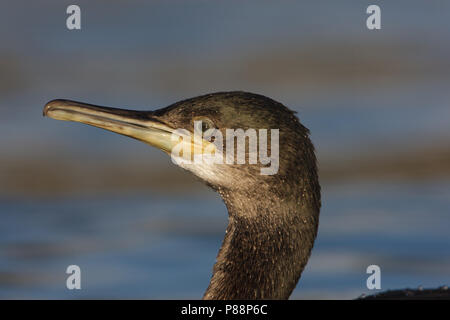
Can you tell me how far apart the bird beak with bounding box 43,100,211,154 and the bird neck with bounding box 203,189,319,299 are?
1.89 ft

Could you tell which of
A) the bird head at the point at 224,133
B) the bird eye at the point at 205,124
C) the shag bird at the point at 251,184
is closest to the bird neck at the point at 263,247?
the shag bird at the point at 251,184

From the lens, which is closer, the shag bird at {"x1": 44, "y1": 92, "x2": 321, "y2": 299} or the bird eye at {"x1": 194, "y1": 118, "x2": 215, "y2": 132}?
the shag bird at {"x1": 44, "y1": 92, "x2": 321, "y2": 299}

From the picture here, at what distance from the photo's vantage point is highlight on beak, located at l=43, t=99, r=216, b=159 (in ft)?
22.5

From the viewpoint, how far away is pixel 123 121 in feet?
22.7

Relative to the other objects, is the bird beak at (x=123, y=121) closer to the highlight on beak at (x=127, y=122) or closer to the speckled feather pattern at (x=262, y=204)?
the highlight on beak at (x=127, y=122)

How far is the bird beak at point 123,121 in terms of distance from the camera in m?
6.84

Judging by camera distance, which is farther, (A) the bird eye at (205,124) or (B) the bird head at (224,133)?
(A) the bird eye at (205,124)

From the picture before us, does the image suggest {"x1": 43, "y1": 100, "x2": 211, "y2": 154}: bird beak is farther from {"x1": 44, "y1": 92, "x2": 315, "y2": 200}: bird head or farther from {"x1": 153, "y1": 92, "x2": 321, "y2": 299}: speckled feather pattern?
{"x1": 153, "y1": 92, "x2": 321, "y2": 299}: speckled feather pattern

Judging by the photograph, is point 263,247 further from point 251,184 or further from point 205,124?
point 205,124

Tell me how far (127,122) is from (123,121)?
0.04 m

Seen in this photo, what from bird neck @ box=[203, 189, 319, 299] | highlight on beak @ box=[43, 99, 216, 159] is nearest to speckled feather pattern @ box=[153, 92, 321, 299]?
bird neck @ box=[203, 189, 319, 299]
